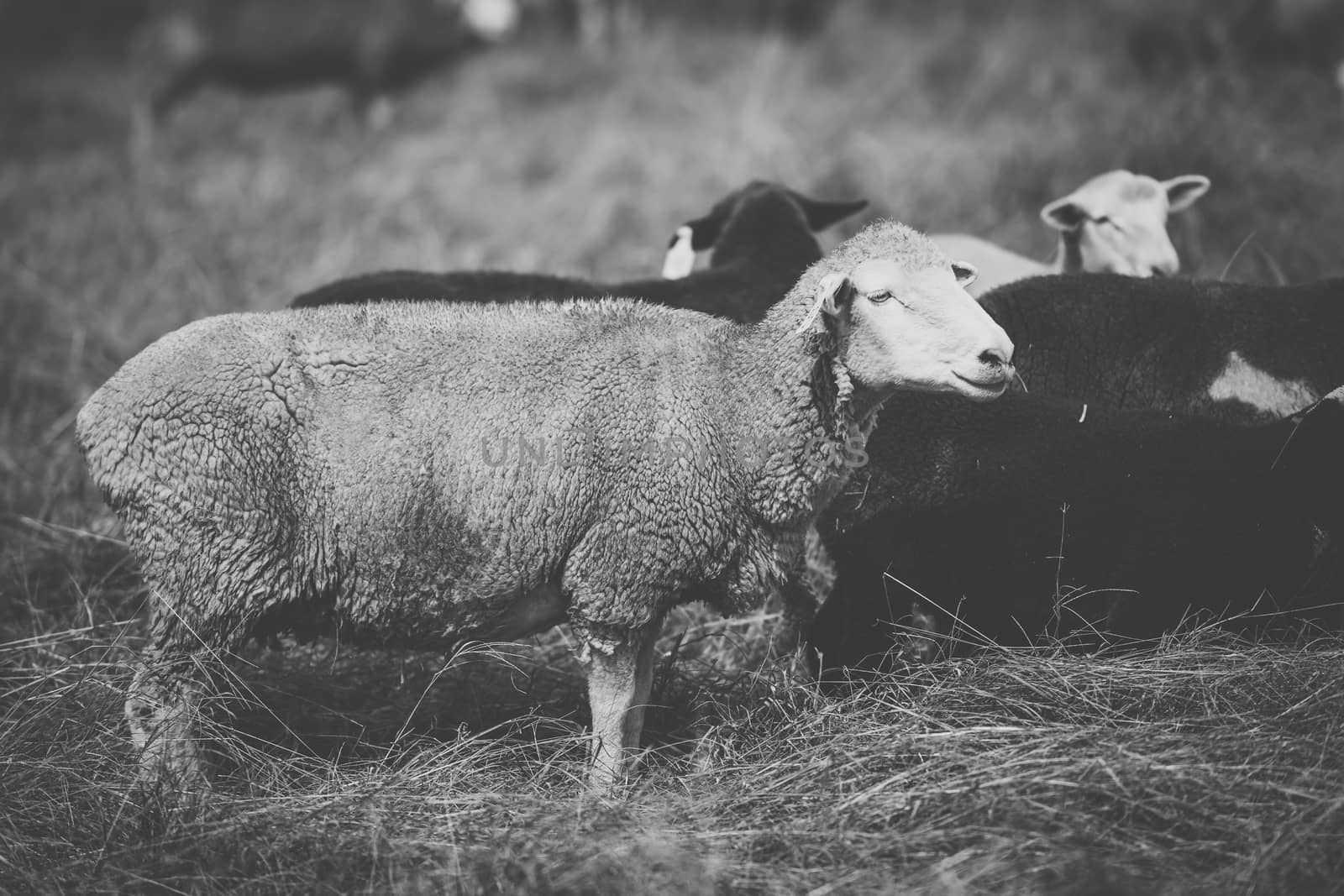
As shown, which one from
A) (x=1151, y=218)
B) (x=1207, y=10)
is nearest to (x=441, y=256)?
(x=1151, y=218)

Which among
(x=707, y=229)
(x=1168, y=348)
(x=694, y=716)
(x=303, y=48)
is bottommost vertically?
(x=694, y=716)

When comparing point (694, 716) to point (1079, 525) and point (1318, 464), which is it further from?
point (1318, 464)

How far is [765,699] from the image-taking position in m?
4.12

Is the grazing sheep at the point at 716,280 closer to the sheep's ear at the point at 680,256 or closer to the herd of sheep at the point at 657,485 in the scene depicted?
the sheep's ear at the point at 680,256

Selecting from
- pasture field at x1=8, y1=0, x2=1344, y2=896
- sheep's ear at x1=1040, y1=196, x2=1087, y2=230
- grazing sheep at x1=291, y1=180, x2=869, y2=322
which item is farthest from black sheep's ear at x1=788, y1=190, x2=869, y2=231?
pasture field at x1=8, y1=0, x2=1344, y2=896

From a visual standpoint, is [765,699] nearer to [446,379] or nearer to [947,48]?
[446,379]

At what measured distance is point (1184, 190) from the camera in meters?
6.07

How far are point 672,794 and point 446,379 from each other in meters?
1.39

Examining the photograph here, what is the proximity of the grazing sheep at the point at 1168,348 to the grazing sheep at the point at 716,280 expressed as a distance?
4.09 ft

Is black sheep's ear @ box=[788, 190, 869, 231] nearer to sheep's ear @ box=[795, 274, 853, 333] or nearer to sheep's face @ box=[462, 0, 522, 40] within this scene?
sheep's ear @ box=[795, 274, 853, 333]

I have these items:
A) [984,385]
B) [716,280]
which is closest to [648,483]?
[984,385]

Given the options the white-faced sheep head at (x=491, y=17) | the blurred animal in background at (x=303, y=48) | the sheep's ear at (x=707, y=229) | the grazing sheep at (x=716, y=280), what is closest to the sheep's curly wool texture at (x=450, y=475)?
the grazing sheep at (x=716, y=280)

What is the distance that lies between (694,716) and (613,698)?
59cm

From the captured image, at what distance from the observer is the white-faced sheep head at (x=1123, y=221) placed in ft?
19.0
